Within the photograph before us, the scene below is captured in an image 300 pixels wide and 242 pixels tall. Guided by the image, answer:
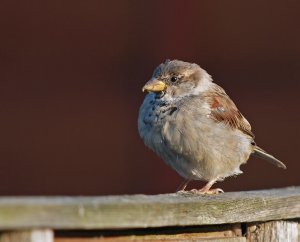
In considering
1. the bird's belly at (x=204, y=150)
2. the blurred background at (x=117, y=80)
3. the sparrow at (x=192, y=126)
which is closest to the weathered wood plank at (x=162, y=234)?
the sparrow at (x=192, y=126)

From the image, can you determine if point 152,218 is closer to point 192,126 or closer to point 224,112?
point 192,126

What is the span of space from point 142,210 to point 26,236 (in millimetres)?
387

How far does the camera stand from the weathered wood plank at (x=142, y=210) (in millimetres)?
2414

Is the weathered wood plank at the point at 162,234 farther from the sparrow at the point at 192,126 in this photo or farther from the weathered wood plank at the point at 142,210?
the sparrow at the point at 192,126

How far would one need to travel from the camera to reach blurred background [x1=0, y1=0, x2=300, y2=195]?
827cm

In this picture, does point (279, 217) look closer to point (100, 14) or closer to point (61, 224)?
point (61, 224)

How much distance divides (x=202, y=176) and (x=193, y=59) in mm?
3446

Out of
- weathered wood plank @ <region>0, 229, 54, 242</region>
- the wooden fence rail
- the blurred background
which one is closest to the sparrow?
the wooden fence rail

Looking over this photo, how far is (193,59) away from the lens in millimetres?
8266

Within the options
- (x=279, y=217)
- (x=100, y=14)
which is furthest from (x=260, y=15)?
(x=279, y=217)

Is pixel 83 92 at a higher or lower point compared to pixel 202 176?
higher

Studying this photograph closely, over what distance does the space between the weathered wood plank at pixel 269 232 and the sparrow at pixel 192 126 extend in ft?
4.21

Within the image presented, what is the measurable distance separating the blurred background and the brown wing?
3035 mm

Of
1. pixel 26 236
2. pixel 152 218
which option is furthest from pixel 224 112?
pixel 26 236
